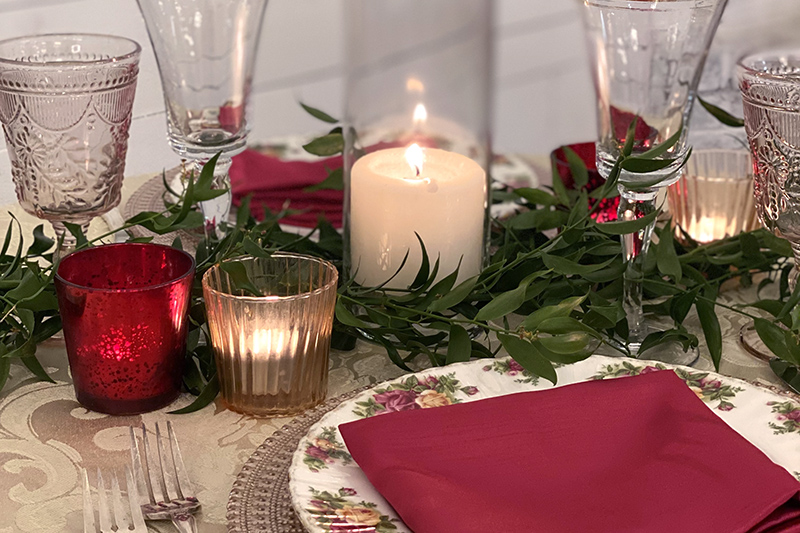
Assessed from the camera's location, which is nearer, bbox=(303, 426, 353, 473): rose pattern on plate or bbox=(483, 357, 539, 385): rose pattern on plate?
Result: bbox=(303, 426, 353, 473): rose pattern on plate

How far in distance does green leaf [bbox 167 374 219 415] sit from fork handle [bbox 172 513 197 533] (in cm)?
14

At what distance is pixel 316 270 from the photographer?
27.7 inches

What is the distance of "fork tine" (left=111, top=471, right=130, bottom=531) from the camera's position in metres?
0.52

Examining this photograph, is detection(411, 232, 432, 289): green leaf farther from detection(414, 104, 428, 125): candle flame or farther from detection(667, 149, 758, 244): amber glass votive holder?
detection(667, 149, 758, 244): amber glass votive holder

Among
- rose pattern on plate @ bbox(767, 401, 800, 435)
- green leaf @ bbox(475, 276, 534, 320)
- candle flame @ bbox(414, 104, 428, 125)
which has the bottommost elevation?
rose pattern on plate @ bbox(767, 401, 800, 435)

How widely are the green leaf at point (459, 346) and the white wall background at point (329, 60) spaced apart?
653 millimetres

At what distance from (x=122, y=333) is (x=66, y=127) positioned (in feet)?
0.60

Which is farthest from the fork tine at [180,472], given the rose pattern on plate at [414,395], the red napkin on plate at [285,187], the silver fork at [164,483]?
the red napkin on plate at [285,187]

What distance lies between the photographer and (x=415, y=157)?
793 millimetres

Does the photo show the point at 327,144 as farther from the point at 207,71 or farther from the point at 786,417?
the point at 786,417

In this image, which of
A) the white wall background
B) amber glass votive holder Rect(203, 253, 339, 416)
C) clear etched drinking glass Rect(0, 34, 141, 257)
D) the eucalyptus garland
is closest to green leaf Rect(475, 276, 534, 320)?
the eucalyptus garland

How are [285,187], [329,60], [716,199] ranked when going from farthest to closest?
1. [329,60]
2. [285,187]
3. [716,199]

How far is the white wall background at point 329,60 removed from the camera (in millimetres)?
1447

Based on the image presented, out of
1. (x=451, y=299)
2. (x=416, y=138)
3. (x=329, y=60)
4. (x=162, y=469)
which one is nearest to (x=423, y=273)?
(x=451, y=299)
